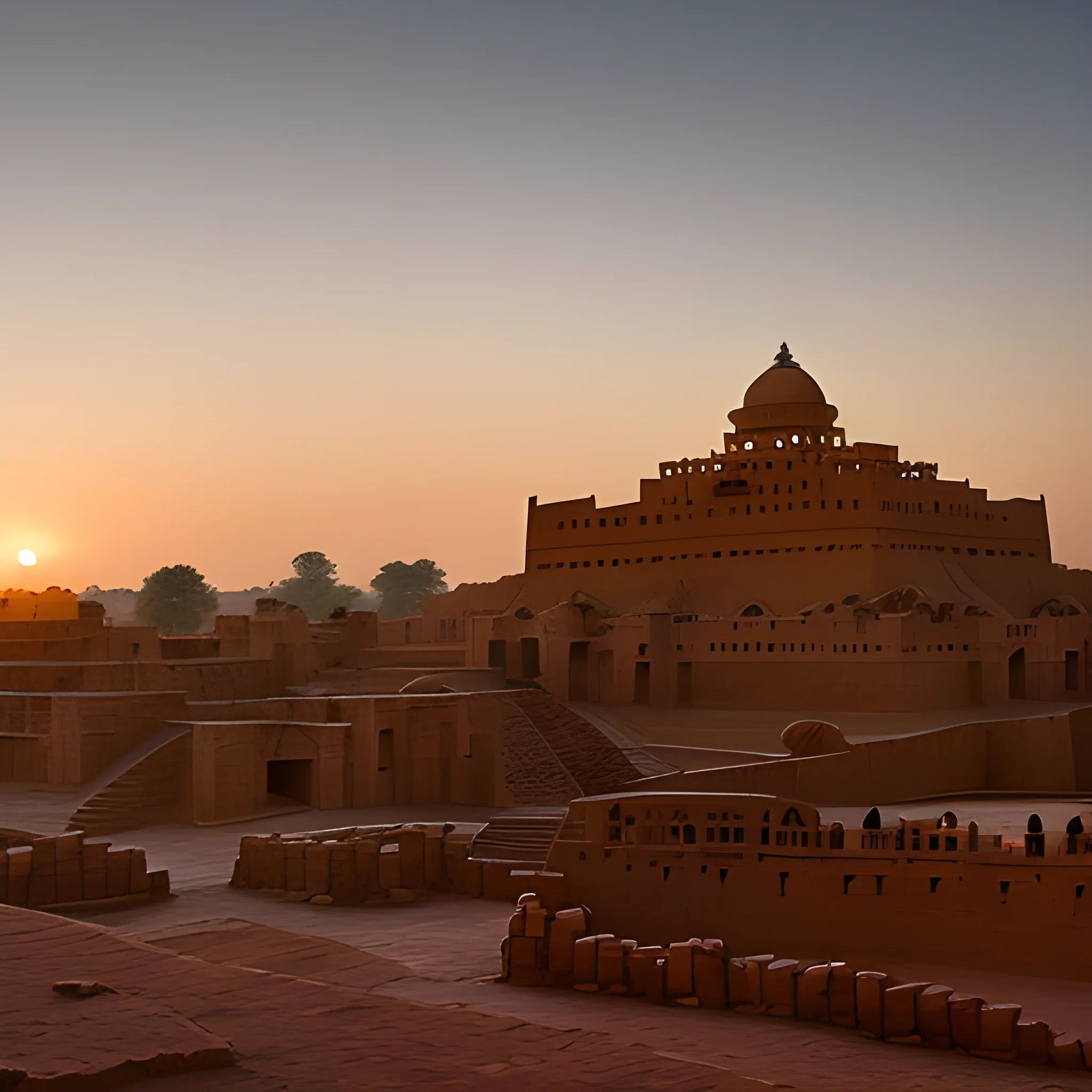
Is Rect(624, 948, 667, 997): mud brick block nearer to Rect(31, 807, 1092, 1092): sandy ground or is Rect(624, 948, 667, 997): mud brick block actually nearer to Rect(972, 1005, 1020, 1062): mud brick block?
Rect(31, 807, 1092, 1092): sandy ground

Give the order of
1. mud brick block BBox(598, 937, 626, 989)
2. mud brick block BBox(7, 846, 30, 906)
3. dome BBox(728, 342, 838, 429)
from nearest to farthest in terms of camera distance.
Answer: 1. mud brick block BBox(598, 937, 626, 989)
2. mud brick block BBox(7, 846, 30, 906)
3. dome BBox(728, 342, 838, 429)

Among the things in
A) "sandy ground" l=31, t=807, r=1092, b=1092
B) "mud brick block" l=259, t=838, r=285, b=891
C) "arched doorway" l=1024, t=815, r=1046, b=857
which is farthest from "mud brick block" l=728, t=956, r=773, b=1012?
"mud brick block" l=259, t=838, r=285, b=891

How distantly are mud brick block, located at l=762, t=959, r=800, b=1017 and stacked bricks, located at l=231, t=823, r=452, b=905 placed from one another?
19.2ft

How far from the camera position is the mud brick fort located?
9.19m

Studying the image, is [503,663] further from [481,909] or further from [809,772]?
[481,909]

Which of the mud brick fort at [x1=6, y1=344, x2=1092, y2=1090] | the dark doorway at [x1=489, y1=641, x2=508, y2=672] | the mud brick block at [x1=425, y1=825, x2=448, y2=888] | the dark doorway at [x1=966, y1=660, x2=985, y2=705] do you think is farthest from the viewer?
the dark doorway at [x1=489, y1=641, x2=508, y2=672]

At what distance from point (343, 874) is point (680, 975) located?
19.0 ft

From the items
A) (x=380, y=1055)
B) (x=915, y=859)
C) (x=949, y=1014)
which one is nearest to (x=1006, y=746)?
(x=915, y=859)

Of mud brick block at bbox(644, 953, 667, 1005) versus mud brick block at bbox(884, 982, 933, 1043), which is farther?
mud brick block at bbox(644, 953, 667, 1005)

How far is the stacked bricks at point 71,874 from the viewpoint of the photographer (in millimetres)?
16016

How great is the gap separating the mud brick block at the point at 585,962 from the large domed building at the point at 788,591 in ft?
47.5

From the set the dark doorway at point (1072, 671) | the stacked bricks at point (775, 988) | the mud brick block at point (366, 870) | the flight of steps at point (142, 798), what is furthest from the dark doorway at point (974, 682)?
the flight of steps at point (142, 798)

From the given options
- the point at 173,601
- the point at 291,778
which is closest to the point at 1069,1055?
the point at 291,778

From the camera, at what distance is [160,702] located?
882 inches
